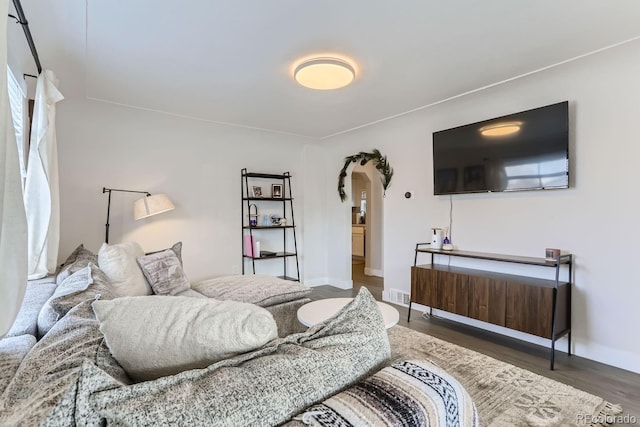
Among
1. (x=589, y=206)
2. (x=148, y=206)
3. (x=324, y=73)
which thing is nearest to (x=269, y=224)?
(x=148, y=206)

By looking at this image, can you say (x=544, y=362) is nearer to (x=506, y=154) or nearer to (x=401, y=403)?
(x=506, y=154)

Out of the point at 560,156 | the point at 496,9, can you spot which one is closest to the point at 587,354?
the point at 560,156

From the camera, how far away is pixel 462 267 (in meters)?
3.52

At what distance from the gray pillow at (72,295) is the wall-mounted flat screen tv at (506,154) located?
10.6 ft

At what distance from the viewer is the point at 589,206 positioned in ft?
8.81

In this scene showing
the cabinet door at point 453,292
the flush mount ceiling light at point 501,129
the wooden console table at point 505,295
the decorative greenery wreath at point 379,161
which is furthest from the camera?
the decorative greenery wreath at point 379,161

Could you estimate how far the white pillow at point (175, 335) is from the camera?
2.85 feet

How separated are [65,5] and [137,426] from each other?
235 cm

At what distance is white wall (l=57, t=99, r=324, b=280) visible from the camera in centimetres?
345

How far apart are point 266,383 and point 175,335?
12.3 inches

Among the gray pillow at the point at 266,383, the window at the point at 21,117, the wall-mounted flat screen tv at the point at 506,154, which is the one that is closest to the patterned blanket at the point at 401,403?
the gray pillow at the point at 266,383

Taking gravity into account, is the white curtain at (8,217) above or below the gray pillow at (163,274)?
above

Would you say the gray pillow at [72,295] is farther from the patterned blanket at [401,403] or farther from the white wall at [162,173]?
the white wall at [162,173]

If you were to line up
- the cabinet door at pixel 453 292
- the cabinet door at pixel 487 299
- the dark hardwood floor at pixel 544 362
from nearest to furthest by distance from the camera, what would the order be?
the dark hardwood floor at pixel 544 362
the cabinet door at pixel 487 299
the cabinet door at pixel 453 292
